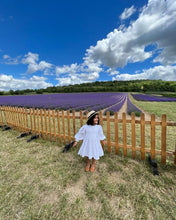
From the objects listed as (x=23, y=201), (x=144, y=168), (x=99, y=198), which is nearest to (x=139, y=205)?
(x=99, y=198)

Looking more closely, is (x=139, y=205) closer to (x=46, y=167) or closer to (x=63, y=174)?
(x=63, y=174)

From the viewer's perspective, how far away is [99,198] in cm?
177

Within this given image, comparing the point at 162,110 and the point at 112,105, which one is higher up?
the point at 112,105

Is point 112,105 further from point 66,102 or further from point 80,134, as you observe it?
point 80,134

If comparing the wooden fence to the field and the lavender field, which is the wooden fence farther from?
the lavender field

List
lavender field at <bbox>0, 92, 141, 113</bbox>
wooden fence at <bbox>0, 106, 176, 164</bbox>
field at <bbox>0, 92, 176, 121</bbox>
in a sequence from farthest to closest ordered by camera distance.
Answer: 1. lavender field at <bbox>0, 92, 141, 113</bbox>
2. field at <bbox>0, 92, 176, 121</bbox>
3. wooden fence at <bbox>0, 106, 176, 164</bbox>

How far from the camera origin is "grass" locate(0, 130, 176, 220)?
1.57 meters

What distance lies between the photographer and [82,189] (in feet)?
6.43

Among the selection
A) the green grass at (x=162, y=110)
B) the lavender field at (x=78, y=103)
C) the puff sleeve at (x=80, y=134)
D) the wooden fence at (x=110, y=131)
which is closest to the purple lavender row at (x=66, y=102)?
the lavender field at (x=78, y=103)

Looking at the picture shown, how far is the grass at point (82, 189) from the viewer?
1.57 metres

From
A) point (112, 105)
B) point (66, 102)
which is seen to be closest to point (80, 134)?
point (112, 105)

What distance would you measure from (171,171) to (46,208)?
8.41ft

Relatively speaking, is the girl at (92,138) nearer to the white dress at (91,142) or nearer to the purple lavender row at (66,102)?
the white dress at (91,142)

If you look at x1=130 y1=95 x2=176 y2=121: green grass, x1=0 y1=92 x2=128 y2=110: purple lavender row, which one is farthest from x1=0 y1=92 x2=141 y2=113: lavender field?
x1=130 y1=95 x2=176 y2=121: green grass
